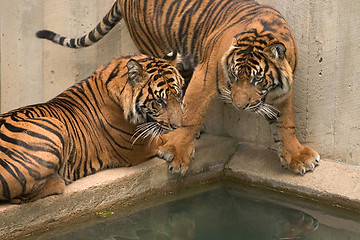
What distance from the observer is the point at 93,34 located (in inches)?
227

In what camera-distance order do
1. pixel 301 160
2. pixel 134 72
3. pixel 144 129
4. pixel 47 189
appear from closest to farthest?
pixel 47 189, pixel 134 72, pixel 144 129, pixel 301 160

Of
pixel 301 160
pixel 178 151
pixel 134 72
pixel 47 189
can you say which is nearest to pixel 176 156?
pixel 178 151

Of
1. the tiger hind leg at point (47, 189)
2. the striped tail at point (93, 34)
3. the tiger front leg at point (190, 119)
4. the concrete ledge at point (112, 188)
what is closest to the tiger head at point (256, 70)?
the tiger front leg at point (190, 119)

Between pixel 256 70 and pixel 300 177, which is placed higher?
pixel 256 70

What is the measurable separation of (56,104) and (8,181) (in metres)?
0.86

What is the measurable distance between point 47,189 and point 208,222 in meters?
1.14

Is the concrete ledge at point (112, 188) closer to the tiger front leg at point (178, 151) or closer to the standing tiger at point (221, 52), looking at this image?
the tiger front leg at point (178, 151)

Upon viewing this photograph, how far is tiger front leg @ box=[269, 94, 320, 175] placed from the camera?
15.9 ft

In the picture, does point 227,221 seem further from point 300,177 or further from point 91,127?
point 91,127

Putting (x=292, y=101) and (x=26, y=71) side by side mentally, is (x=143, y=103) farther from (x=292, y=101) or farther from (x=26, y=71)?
(x=26, y=71)

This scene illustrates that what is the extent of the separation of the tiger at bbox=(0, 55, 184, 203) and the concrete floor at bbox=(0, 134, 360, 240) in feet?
0.33

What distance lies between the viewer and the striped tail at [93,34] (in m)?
5.70

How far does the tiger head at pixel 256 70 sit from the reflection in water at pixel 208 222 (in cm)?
76

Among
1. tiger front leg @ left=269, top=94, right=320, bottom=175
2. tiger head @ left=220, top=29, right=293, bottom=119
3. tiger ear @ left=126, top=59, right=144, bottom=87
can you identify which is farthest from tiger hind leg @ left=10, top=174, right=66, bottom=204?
tiger front leg @ left=269, top=94, right=320, bottom=175
